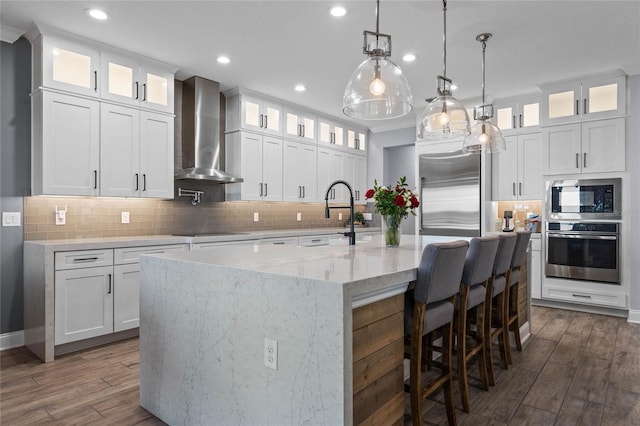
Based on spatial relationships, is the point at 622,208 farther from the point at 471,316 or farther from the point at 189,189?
the point at 189,189

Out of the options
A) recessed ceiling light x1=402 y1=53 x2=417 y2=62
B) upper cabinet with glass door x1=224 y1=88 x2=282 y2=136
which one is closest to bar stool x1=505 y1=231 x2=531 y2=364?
recessed ceiling light x1=402 y1=53 x2=417 y2=62

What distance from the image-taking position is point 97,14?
126 inches

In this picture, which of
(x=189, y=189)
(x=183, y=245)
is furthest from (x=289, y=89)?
(x=183, y=245)

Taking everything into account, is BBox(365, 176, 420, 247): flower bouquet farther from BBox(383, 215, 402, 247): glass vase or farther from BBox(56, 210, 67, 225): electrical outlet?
BBox(56, 210, 67, 225): electrical outlet

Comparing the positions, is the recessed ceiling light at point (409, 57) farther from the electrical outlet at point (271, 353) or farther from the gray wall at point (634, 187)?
the electrical outlet at point (271, 353)

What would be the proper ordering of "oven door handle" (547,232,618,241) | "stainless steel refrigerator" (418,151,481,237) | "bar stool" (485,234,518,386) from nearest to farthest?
"bar stool" (485,234,518,386) < "oven door handle" (547,232,618,241) < "stainless steel refrigerator" (418,151,481,237)

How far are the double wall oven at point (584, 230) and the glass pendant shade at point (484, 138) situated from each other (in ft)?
6.19

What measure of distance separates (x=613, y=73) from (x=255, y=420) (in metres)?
5.28

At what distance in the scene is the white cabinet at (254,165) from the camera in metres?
5.18

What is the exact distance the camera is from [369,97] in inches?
88.0

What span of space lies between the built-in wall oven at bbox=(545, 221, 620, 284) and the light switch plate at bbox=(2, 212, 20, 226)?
18.8ft

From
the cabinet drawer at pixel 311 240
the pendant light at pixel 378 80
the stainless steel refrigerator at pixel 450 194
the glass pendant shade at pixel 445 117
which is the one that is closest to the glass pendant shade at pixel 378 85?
the pendant light at pixel 378 80

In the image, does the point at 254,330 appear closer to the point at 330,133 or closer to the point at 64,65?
the point at 64,65

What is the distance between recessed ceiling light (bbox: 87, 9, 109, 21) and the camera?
315 cm
